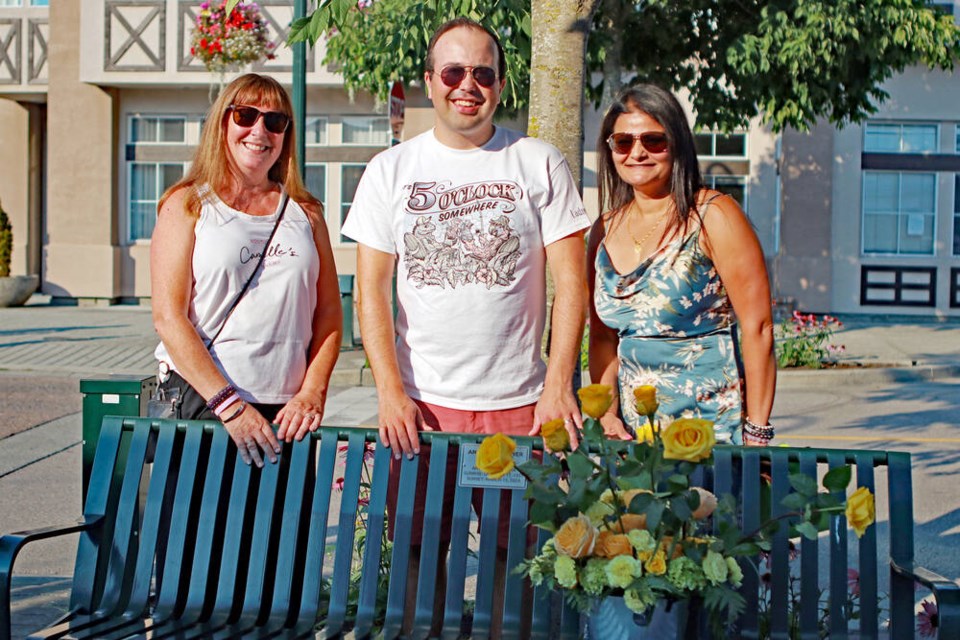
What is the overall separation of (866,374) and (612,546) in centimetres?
1091

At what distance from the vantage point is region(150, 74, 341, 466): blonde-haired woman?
11.2 feet

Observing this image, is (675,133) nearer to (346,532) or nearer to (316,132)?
(346,532)

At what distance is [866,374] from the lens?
12.6 meters

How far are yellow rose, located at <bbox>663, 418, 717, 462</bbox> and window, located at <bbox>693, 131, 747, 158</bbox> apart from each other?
1982cm

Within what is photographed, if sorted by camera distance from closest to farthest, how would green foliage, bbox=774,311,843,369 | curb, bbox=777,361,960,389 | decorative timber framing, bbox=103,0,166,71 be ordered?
curb, bbox=777,361,960,389 < green foliage, bbox=774,311,843,369 < decorative timber framing, bbox=103,0,166,71

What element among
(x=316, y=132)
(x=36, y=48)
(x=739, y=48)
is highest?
(x=36, y=48)

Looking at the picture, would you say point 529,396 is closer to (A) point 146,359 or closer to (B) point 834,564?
(B) point 834,564

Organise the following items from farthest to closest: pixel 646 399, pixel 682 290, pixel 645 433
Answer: pixel 682 290
pixel 645 433
pixel 646 399

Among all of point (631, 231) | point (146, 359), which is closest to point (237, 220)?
point (631, 231)

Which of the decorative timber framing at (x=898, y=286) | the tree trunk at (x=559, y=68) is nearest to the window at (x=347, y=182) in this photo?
the decorative timber framing at (x=898, y=286)

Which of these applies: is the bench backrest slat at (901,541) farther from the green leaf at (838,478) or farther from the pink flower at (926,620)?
the green leaf at (838,478)

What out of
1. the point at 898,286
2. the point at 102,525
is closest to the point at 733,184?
the point at 898,286

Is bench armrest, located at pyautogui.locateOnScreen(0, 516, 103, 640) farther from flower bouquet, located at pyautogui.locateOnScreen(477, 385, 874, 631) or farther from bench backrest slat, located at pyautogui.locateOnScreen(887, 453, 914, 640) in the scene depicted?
bench backrest slat, located at pyautogui.locateOnScreen(887, 453, 914, 640)

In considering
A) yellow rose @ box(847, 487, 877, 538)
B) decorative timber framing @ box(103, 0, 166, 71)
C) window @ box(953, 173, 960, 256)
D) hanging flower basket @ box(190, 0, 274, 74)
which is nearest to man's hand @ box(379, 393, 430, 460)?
yellow rose @ box(847, 487, 877, 538)
